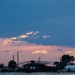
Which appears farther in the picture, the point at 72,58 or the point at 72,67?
the point at 72,58

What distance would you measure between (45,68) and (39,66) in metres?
2.29

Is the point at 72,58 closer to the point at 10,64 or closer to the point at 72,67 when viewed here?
the point at 10,64

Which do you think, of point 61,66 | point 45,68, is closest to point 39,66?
point 45,68

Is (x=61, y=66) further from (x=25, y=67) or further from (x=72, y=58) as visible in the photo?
(x=72, y=58)

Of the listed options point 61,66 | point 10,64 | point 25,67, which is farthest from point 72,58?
point 25,67

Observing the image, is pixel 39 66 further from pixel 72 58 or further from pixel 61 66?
pixel 72 58

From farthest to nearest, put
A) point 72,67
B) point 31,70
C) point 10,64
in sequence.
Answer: point 10,64, point 72,67, point 31,70

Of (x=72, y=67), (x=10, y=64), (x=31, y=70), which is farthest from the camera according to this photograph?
(x=10, y=64)

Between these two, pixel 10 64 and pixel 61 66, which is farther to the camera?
pixel 10 64

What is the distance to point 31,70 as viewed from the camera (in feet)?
348

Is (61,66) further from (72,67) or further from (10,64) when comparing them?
(10,64)

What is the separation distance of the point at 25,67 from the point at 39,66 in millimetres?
5578

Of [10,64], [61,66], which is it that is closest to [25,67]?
[61,66]

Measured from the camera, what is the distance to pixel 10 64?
172 meters
